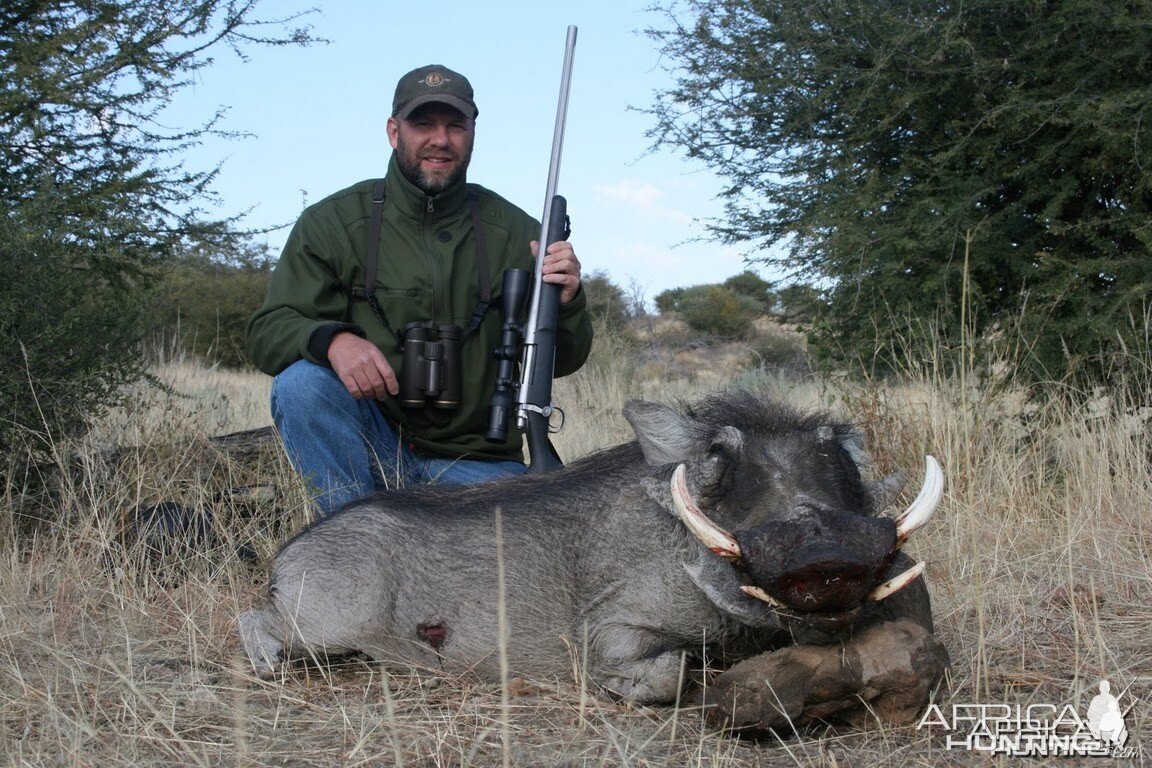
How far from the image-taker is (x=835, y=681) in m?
2.81

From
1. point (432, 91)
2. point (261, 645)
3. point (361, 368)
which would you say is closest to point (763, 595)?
point (261, 645)

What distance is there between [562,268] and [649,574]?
78.1 inches

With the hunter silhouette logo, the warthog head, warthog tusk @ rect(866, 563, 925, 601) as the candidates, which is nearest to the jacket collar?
the warthog head

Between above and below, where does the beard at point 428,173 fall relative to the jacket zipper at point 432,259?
above

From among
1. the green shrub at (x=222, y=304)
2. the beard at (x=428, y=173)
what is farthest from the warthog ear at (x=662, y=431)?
the green shrub at (x=222, y=304)

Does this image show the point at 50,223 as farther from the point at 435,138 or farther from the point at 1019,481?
the point at 1019,481

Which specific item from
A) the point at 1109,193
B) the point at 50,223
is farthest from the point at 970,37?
the point at 50,223

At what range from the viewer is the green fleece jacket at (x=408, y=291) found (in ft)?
16.5

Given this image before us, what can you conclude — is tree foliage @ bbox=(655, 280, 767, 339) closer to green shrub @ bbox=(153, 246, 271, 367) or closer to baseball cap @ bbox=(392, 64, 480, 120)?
green shrub @ bbox=(153, 246, 271, 367)

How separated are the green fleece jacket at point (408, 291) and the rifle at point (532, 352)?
0.62ft

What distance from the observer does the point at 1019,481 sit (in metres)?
5.40

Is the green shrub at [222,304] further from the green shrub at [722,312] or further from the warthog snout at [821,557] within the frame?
the warthog snout at [821,557]

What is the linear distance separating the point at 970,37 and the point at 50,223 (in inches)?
222

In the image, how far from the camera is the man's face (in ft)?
17.0
